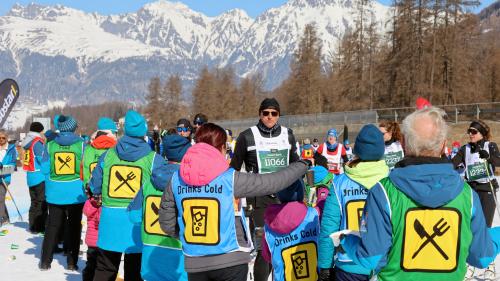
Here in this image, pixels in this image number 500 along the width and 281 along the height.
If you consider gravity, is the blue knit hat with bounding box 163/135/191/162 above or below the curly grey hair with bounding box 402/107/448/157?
below

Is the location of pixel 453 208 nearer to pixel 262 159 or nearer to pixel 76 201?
pixel 262 159

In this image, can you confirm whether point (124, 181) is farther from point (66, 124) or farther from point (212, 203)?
point (66, 124)

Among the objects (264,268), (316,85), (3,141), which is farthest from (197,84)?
(264,268)

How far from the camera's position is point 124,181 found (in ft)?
17.2

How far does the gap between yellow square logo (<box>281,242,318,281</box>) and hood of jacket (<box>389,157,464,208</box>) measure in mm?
1547

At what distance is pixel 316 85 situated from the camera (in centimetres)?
5603

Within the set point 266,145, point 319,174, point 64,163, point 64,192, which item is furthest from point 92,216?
point 319,174

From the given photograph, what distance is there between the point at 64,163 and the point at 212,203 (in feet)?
15.0

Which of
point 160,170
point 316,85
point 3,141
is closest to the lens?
point 160,170

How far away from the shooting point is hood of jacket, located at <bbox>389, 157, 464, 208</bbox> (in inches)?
105

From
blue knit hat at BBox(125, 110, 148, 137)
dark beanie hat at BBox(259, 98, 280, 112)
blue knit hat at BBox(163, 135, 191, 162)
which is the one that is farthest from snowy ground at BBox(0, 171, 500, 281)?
dark beanie hat at BBox(259, 98, 280, 112)

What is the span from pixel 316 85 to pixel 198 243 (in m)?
53.2

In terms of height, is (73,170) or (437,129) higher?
(437,129)

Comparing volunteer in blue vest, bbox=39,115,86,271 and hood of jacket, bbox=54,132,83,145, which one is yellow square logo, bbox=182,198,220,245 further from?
hood of jacket, bbox=54,132,83,145
